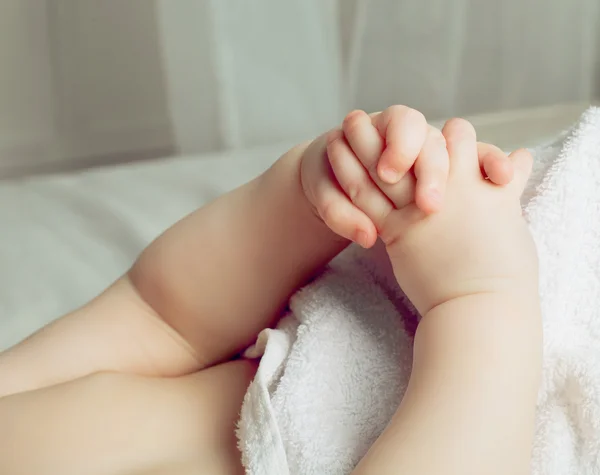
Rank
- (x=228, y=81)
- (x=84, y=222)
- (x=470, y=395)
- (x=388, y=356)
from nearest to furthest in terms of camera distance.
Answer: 1. (x=470, y=395)
2. (x=388, y=356)
3. (x=84, y=222)
4. (x=228, y=81)

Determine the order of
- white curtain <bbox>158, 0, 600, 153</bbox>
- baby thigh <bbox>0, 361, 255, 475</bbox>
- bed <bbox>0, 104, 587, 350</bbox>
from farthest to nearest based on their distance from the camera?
white curtain <bbox>158, 0, 600, 153</bbox> → bed <bbox>0, 104, 587, 350</bbox> → baby thigh <bbox>0, 361, 255, 475</bbox>

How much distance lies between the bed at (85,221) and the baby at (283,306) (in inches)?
7.4

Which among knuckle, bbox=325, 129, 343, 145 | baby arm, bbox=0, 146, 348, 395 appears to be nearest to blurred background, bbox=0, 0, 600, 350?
baby arm, bbox=0, 146, 348, 395

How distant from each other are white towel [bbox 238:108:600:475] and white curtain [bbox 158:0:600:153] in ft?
2.20

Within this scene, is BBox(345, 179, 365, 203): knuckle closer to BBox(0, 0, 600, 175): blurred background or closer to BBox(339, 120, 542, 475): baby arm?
BBox(339, 120, 542, 475): baby arm

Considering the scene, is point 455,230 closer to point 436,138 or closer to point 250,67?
point 436,138

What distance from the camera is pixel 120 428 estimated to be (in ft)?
1.64

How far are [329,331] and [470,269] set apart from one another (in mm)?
128

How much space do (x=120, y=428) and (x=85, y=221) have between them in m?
0.41

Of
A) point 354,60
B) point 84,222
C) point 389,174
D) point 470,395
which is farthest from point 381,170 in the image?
point 354,60

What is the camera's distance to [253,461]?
449 mm

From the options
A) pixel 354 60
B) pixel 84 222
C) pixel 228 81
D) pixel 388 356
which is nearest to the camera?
pixel 388 356

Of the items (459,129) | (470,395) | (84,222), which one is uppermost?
(459,129)

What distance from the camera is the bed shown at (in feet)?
2.46
